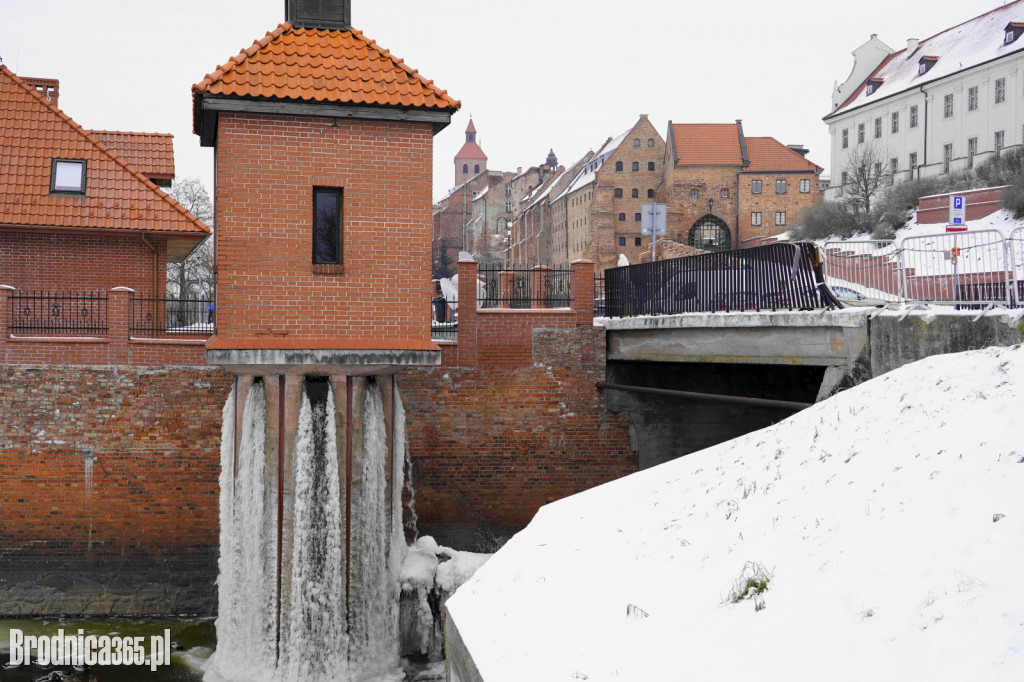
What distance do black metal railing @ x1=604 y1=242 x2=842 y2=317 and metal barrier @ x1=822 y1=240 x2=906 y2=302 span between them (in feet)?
0.88

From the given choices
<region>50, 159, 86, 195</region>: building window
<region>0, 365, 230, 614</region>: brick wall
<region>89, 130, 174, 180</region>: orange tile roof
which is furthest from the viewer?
<region>89, 130, 174, 180</region>: orange tile roof

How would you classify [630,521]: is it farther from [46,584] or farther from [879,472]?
[46,584]

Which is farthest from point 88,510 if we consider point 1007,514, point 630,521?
Answer: point 1007,514

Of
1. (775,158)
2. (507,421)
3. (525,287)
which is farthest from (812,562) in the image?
(775,158)

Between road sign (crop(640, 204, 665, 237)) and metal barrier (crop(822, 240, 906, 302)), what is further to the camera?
road sign (crop(640, 204, 665, 237))

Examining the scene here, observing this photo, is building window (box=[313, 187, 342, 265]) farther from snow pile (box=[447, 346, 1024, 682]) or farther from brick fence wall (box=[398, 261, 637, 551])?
snow pile (box=[447, 346, 1024, 682])

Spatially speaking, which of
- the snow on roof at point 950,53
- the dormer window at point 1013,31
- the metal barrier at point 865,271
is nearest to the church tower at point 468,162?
the snow on roof at point 950,53

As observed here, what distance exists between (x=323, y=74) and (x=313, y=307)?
3156 mm

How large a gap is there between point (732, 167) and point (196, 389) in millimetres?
62281

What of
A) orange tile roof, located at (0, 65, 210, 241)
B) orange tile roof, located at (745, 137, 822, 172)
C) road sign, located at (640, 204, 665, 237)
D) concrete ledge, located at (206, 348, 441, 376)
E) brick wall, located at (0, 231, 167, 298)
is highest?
orange tile roof, located at (745, 137, 822, 172)

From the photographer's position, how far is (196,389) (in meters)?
14.4

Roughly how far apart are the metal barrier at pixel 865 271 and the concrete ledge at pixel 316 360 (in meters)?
5.36

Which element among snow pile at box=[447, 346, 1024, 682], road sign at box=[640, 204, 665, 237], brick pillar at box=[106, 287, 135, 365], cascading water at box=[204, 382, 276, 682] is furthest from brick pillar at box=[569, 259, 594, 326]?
brick pillar at box=[106, 287, 135, 365]

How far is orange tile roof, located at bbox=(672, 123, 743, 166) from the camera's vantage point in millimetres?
70000
